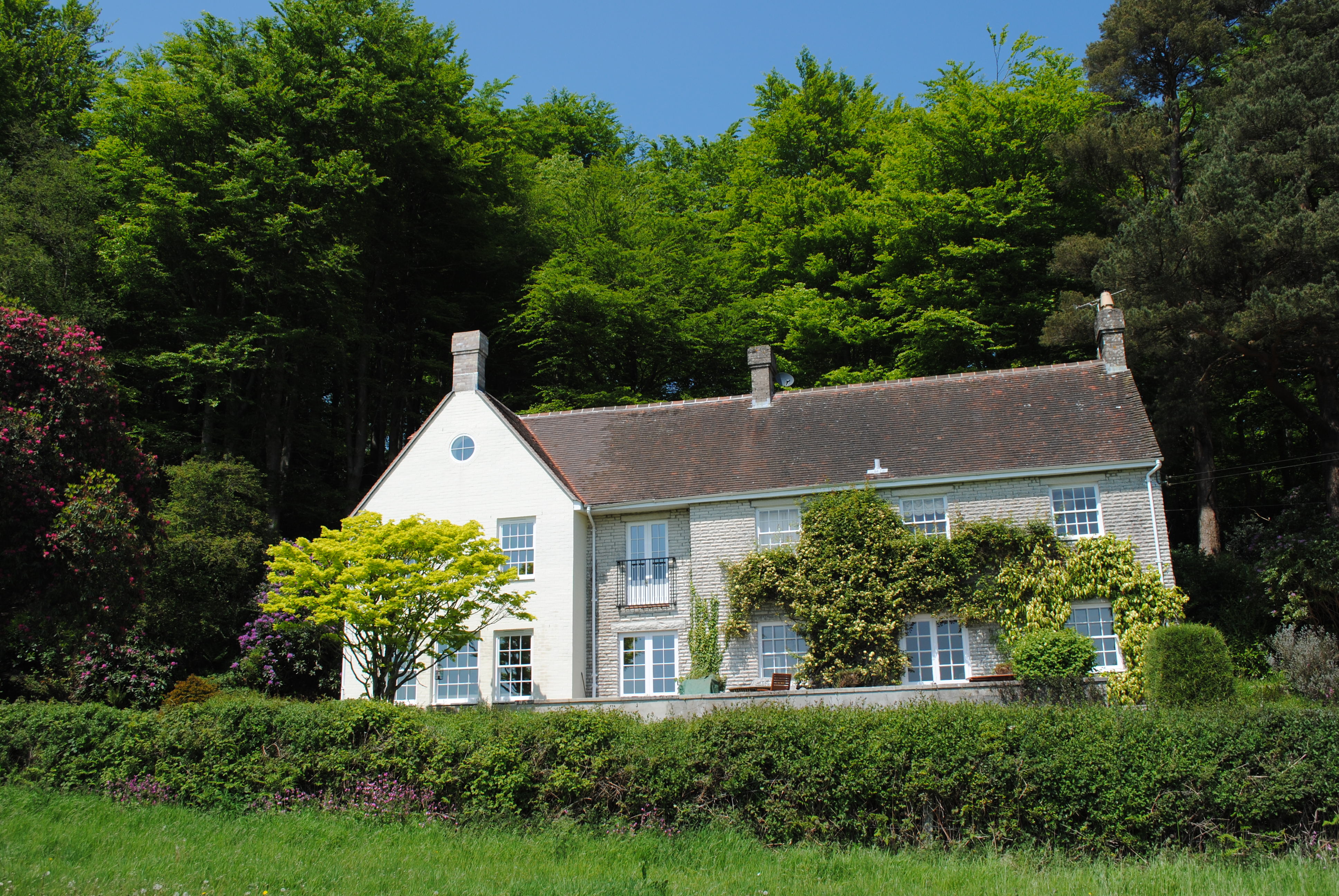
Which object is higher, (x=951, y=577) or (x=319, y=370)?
(x=319, y=370)

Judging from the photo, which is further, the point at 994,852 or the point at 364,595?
the point at 364,595

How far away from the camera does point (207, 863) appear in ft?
34.6

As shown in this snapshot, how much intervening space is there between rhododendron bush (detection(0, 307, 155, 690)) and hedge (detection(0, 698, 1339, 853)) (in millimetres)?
2959

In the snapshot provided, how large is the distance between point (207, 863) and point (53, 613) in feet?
29.0

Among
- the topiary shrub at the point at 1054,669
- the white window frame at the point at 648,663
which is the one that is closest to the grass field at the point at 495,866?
the topiary shrub at the point at 1054,669

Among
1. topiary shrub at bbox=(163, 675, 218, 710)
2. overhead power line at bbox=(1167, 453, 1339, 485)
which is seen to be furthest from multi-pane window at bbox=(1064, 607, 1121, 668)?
topiary shrub at bbox=(163, 675, 218, 710)

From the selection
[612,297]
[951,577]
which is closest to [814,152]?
[612,297]

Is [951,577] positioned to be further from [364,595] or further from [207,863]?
[207,863]

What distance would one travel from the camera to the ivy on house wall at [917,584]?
61.8 ft

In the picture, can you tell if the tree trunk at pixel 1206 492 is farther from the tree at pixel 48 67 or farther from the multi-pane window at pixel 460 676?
the tree at pixel 48 67

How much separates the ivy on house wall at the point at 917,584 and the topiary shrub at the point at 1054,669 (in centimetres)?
221

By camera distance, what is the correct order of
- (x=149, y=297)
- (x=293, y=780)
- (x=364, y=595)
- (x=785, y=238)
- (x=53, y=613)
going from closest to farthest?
(x=293, y=780) < (x=53, y=613) < (x=364, y=595) < (x=149, y=297) < (x=785, y=238)

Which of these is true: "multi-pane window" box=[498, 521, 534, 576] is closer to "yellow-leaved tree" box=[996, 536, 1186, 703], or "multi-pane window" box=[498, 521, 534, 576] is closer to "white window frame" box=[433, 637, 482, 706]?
"white window frame" box=[433, 637, 482, 706]

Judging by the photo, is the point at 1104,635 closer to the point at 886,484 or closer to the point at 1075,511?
the point at 1075,511
